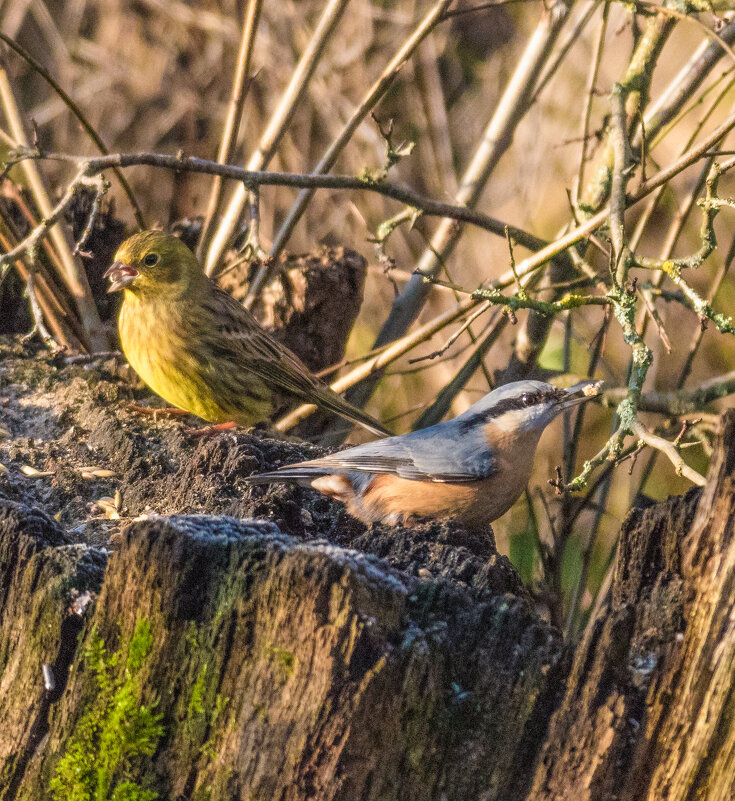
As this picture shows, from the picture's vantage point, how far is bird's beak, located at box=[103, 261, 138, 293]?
4672 millimetres

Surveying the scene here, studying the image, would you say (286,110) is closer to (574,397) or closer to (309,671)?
(574,397)

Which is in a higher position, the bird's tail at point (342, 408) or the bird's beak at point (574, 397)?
the bird's beak at point (574, 397)

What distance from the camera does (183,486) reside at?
10.5 feet

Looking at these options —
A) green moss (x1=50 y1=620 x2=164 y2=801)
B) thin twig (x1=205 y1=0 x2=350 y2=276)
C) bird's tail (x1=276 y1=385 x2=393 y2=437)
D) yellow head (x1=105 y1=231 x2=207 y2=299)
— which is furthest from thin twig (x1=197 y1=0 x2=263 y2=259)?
green moss (x1=50 y1=620 x2=164 y2=801)

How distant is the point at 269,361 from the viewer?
4.87 m

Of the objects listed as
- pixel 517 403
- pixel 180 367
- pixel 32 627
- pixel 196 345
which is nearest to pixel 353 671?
pixel 32 627

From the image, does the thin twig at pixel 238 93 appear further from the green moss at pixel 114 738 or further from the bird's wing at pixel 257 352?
the green moss at pixel 114 738

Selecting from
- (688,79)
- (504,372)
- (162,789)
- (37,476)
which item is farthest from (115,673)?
(688,79)

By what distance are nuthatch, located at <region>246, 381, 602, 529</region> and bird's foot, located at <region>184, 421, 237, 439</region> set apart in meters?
0.73

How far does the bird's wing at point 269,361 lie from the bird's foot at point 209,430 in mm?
327

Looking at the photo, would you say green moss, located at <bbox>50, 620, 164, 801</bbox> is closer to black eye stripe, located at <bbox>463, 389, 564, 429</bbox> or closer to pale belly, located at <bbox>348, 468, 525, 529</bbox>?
pale belly, located at <bbox>348, 468, 525, 529</bbox>

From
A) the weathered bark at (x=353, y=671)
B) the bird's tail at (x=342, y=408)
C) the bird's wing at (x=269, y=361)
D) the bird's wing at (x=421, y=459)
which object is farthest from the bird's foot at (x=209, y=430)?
the weathered bark at (x=353, y=671)

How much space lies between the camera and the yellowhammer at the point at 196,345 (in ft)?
15.3

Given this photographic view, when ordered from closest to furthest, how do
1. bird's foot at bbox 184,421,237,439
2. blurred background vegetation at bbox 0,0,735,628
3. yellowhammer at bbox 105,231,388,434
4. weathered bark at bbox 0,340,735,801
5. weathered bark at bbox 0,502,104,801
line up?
weathered bark at bbox 0,340,735,801, weathered bark at bbox 0,502,104,801, bird's foot at bbox 184,421,237,439, yellowhammer at bbox 105,231,388,434, blurred background vegetation at bbox 0,0,735,628
